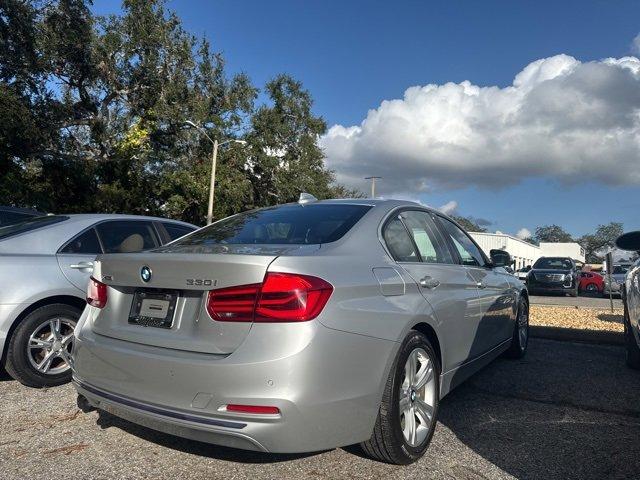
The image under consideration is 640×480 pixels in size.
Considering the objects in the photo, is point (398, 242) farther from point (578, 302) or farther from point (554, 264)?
point (554, 264)

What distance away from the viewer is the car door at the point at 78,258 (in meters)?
4.50

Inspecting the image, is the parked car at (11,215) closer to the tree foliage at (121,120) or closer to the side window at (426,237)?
the side window at (426,237)

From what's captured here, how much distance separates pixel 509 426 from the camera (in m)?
3.72

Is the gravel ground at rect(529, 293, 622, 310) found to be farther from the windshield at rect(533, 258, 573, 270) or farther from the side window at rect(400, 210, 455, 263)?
the side window at rect(400, 210, 455, 263)

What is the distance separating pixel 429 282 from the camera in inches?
133

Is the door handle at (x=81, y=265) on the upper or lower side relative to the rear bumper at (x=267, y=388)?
upper

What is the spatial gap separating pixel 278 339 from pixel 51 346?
290 centimetres

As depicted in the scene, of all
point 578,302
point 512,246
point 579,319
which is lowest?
point 578,302

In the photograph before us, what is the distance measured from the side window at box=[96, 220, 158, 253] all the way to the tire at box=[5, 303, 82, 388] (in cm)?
74

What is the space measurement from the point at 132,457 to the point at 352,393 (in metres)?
1.38

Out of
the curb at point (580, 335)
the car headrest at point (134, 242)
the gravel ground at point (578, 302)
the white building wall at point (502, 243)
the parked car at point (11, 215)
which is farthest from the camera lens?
the white building wall at point (502, 243)

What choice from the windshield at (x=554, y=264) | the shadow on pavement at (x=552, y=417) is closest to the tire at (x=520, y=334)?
the shadow on pavement at (x=552, y=417)

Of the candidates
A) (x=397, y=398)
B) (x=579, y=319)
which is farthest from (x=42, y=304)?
(x=579, y=319)

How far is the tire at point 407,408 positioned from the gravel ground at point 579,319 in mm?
5846
